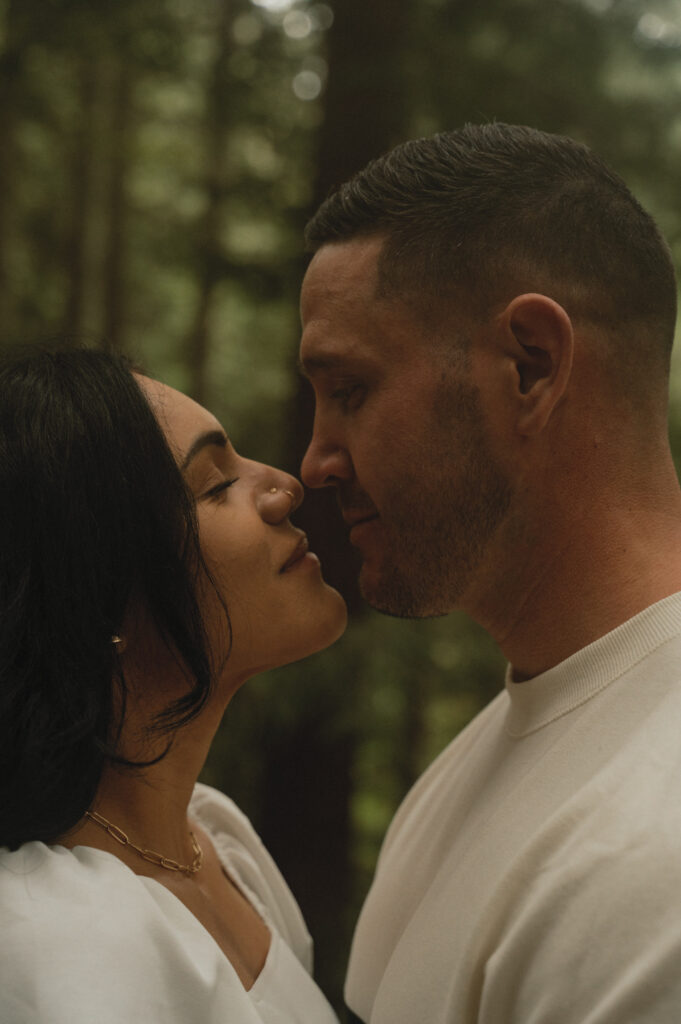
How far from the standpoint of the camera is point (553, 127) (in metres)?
3.66

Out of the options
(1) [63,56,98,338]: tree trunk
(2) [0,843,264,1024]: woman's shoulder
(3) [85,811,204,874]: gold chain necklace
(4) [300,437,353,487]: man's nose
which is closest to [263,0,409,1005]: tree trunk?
(1) [63,56,98,338]: tree trunk

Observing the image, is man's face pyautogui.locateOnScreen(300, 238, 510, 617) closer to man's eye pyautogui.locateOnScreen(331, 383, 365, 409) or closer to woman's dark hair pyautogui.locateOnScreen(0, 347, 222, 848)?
man's eye pyautogui.locateOnScreen(331, 383, 365, 409)

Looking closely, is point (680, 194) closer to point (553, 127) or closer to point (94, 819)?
point (553, 127)

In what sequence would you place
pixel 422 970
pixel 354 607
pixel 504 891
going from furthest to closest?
pixel 354 607, pixel 422 970, pixel 504 891

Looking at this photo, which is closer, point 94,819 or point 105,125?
point 94,819

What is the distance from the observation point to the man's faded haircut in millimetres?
1791

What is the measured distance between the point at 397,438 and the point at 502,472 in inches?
8.3

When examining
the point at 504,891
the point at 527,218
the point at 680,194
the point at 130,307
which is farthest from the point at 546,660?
the point at 130,307

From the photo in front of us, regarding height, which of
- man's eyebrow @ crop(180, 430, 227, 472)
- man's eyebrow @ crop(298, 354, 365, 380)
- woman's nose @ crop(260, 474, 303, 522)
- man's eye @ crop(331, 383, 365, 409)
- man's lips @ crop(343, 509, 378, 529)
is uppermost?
man's eyebrow @ crop(298, 354, 365, 380)

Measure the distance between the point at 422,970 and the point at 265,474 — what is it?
0.92 meters

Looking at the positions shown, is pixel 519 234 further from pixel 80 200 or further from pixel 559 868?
pixel 80 200

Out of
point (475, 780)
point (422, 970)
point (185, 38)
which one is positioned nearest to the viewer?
point (422, 970)

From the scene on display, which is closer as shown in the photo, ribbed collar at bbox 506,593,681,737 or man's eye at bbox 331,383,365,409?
ribbed collar at bbox 506,593,681,737

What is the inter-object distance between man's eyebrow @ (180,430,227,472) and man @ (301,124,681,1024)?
0.23 m
